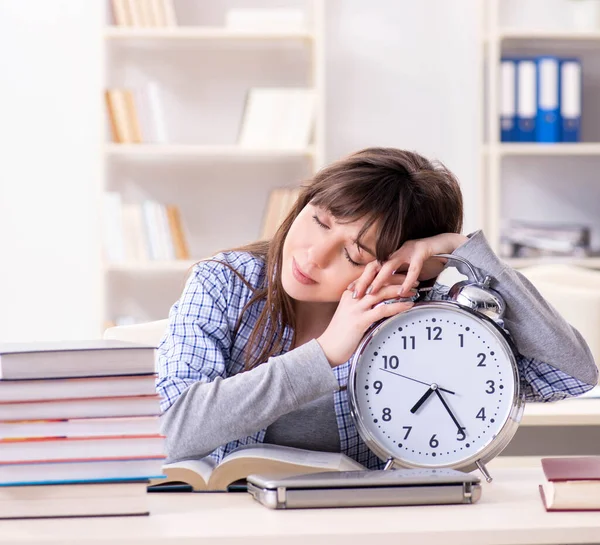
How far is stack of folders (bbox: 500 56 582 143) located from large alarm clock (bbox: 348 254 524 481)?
8.53 ft

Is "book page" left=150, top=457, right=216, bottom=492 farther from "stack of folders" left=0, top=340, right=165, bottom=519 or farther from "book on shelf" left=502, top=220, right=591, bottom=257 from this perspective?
"book on shelf" left=502, top=220, right=591, bottom=257

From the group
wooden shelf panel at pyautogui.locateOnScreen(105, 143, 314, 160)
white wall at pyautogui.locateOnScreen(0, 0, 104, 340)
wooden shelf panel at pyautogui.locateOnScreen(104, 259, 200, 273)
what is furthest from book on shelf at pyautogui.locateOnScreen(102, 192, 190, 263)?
white wall at pyautogui.locateOnScreen(0, 0, 104, 340)

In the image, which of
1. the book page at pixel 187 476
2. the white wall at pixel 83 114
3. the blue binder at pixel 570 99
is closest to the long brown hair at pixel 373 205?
the book page at pixel 187 476

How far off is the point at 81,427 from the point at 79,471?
45mm

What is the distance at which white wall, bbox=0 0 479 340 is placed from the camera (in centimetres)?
393

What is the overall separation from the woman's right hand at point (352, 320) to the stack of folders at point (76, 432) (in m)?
0.30

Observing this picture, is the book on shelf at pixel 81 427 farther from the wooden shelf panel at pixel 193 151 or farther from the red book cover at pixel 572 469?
the wooden shelf panel at pixel 193 151

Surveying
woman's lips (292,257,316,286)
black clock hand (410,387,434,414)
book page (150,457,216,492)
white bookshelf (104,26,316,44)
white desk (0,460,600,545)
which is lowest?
book page (150,457,216,492)

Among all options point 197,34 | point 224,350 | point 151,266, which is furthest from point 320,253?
point 197,34

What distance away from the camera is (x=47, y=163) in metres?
3.95

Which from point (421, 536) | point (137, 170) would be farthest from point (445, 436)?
point (137, 170)

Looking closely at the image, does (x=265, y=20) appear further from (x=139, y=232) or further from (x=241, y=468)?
(x=241, y=468)

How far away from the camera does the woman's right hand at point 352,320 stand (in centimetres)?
125

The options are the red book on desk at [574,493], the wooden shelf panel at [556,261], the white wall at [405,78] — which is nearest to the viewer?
the red book on desk at [574,493]
